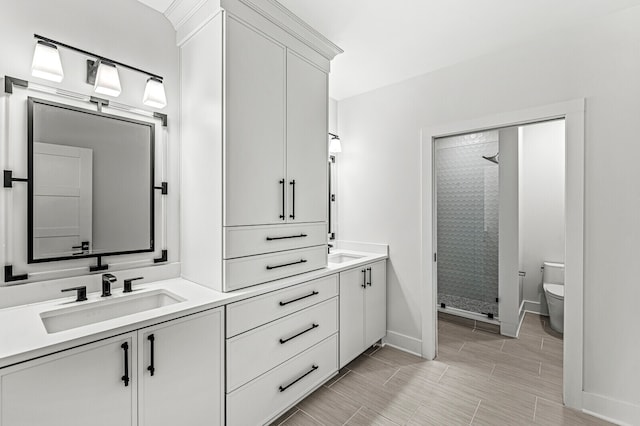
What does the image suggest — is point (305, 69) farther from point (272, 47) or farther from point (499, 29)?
point (499, 29)

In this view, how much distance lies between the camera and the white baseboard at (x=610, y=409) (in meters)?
1.84

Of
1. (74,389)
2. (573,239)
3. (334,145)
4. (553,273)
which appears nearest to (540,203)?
(553,273)

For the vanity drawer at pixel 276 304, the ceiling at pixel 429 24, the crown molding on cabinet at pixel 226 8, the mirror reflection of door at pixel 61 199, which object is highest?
the ceiling at pixel 429 24

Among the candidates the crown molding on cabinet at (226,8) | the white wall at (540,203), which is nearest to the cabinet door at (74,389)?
the crown molding on cabinet at (226,8)

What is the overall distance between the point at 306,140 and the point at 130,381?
171 cm

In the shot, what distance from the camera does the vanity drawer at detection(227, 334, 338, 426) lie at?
1.63 meters

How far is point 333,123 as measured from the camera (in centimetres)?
332

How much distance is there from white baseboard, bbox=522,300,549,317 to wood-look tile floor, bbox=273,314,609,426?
74 centimetres

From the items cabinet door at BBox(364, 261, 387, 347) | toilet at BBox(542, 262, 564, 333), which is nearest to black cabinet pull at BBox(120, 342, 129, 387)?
cabinet door at BBox(364, 261, 387, 347)

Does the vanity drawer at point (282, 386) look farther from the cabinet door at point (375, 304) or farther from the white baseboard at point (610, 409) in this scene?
the white baseboard at point (610, 409)

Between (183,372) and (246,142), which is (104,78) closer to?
(246,142)

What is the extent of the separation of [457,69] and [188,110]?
2.23 m

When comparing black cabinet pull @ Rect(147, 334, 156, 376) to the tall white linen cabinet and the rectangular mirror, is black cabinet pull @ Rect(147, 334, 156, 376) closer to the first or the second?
the tall white linen cabinet

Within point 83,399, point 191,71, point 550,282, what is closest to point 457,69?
point 191,71
